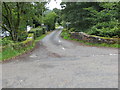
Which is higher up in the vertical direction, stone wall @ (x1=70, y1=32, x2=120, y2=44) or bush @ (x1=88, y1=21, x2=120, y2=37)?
bush @ (x1=88, y1=21, x2=120, y2=37)

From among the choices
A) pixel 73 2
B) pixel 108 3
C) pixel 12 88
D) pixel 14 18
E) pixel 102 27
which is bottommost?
pixel 12 88

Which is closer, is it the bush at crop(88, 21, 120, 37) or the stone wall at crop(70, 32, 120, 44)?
the stone wall at crop(70, 32, 120, 44)

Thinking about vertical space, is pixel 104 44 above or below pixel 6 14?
below

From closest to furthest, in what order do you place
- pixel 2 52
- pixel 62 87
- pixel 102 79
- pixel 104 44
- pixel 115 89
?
pixel 115 89 < pixel 62 87 < pixel 102 79 < pixel 2 52 < pixel 104 44

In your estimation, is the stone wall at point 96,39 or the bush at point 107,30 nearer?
the stone wall at point 96,39

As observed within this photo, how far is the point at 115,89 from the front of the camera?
2.76m

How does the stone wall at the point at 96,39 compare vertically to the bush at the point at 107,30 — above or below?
below

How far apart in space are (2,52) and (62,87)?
511 centimetres

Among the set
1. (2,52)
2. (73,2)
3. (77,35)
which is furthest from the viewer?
(73,2)

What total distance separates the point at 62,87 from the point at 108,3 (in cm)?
907

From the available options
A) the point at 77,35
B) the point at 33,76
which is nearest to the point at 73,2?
the point at 77,35

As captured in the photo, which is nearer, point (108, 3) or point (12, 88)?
point (12, 88)

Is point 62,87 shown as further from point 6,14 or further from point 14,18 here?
point 14,18

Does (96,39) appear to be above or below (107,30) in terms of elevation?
below
